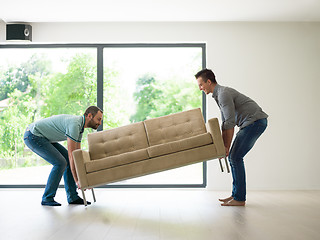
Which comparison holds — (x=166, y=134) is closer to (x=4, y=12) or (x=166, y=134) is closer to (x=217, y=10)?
(x=217, y=10)

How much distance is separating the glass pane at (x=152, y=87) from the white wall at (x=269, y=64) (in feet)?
0.80

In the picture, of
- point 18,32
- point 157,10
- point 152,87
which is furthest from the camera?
point 152,87

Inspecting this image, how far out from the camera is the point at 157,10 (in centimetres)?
557

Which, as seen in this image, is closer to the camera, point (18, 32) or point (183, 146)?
point (183, 146)

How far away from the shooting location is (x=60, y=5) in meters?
5.38

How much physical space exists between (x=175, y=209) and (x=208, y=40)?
9.85ft

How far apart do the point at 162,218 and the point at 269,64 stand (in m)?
3.51

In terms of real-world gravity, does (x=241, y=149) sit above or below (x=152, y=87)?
below

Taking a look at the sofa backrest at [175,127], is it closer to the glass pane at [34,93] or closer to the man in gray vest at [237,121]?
the man in gray vest at [237,121]

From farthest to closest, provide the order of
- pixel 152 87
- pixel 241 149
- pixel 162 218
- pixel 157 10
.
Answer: pixel 152 87 < pixel 157 10 < pixel 241 149 < pixel 162 218

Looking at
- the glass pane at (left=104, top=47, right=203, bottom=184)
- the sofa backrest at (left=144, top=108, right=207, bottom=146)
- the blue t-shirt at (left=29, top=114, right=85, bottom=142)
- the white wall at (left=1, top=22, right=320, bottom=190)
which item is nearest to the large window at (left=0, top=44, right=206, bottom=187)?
the glass pane at (left=104, top=47, right=203, bottom=184)

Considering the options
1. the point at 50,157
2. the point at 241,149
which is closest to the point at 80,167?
the point at 50,157

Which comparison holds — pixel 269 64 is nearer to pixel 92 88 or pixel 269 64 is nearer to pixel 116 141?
pixel 92 88

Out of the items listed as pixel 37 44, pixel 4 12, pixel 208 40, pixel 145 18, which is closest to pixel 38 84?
pixel 37 44
